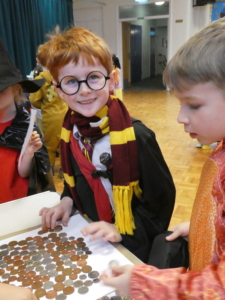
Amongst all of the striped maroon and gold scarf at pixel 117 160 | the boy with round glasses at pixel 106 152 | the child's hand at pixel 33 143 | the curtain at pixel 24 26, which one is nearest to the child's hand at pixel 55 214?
the boy with round glasses at pixel 106 152

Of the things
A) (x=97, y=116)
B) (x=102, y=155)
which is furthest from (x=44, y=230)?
(x=97, y=116)

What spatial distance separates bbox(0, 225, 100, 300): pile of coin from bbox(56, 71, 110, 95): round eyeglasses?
0.45 metres

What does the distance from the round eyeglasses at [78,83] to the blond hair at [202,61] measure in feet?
1.06

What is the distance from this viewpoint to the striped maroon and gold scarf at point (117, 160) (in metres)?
0.96

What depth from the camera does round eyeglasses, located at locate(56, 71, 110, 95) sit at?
924mm

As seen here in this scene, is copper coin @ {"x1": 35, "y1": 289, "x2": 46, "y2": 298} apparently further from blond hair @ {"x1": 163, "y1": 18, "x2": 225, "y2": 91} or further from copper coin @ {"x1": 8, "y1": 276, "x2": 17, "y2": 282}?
blond hair @ {"x1": 163, "y1": 18, "x2": 225, "y2": 91}

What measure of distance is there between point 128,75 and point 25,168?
9.65 metres

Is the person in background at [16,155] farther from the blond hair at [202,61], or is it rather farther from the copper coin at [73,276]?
the blond hair at [202,61]

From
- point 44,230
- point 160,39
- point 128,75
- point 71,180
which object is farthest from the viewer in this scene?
point 160,39

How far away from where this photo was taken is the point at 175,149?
3.95 meters

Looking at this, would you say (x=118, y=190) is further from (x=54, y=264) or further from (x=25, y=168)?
(x=25, y=168)

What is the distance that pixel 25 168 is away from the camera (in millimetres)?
1346

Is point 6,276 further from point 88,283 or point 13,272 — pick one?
point 88,283

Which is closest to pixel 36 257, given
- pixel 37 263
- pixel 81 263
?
pixel 37 263
